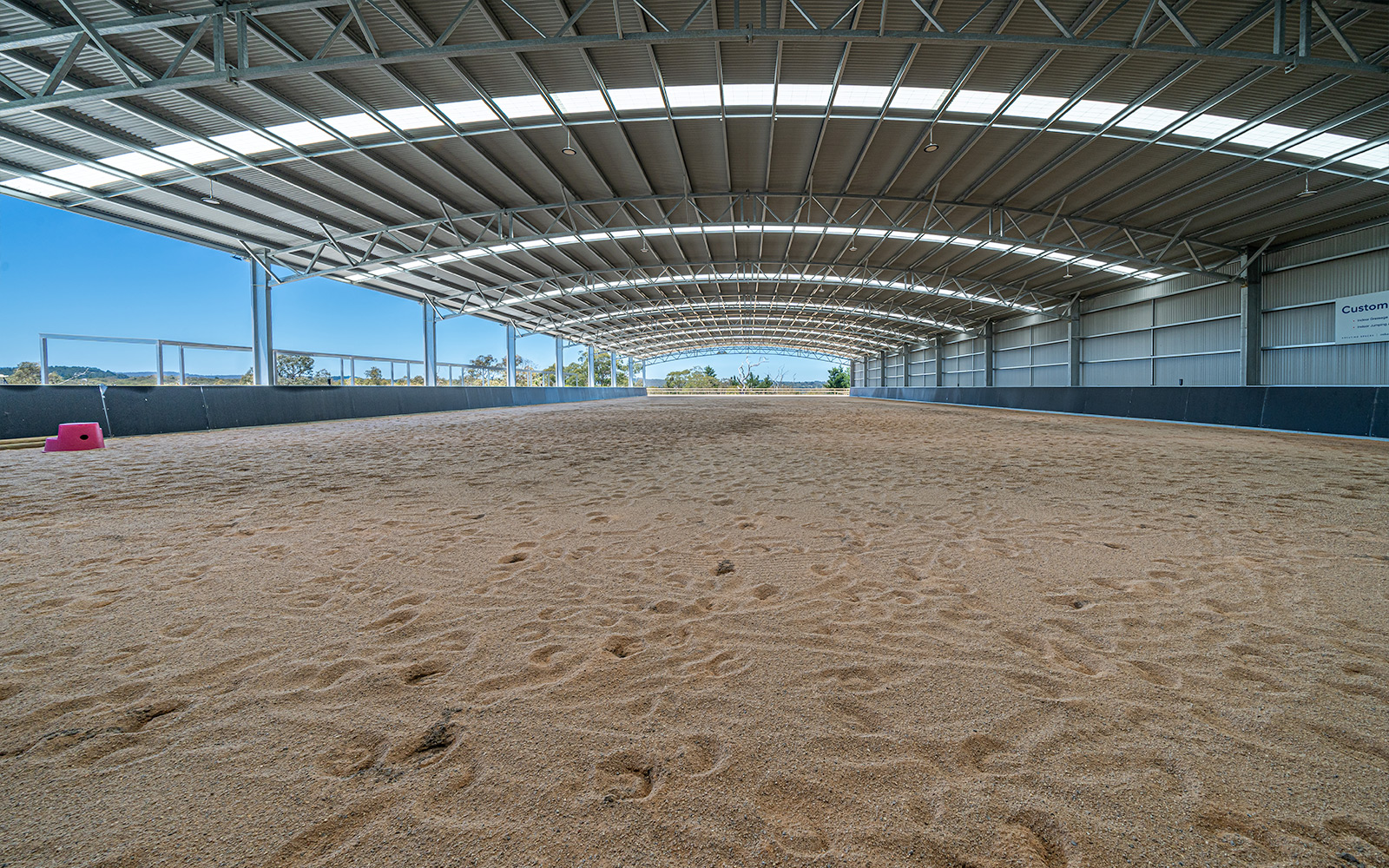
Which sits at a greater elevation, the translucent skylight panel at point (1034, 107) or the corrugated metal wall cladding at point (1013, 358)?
the translucent skylight panel at point (1034, 107)

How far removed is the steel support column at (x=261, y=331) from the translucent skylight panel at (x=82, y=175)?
18.4 feet

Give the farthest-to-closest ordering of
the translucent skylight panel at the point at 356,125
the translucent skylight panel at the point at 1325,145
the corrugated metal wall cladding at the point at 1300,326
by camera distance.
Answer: the corrugated metal wall cladding at the point at 1300,326 → the translucent skylight panel at the point at 356,125 → the translucent skylight panel at the point at 1325,145

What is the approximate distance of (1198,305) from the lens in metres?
21.8

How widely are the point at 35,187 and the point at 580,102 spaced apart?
16.2 metres

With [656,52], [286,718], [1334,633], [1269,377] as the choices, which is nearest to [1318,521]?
[1334,633]

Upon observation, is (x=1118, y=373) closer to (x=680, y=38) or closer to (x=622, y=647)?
(x=680, y=38)

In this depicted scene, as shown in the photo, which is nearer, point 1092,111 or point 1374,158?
point 1092,111

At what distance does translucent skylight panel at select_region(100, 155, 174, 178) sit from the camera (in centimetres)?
1338

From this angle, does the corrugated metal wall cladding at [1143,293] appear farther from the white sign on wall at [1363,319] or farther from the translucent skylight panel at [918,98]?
the translucent skylight panel at [918,98]

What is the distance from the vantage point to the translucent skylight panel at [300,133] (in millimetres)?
12781

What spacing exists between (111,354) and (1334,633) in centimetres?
2476

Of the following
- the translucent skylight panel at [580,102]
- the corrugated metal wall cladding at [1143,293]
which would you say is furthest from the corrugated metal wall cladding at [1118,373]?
the translucent skylight panel at [580,102]

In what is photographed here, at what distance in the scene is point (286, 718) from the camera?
219 centimetres

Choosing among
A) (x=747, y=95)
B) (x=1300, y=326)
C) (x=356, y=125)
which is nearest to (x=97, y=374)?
(x=356, y=125)
